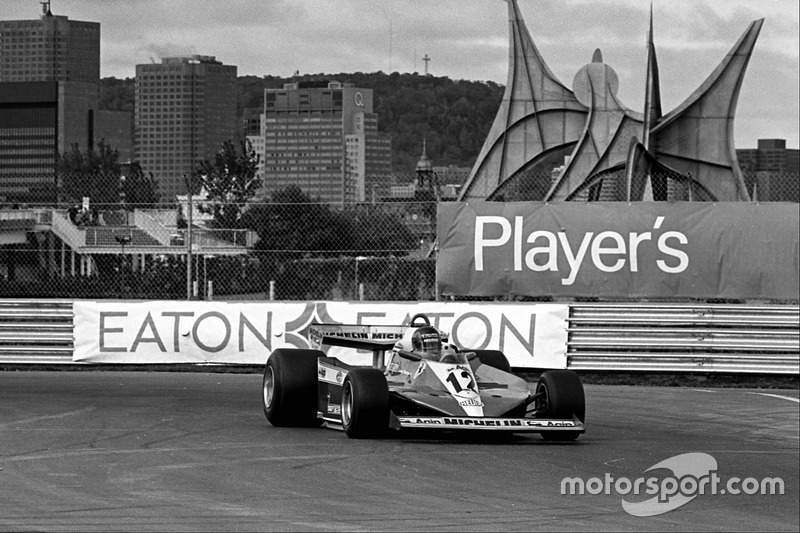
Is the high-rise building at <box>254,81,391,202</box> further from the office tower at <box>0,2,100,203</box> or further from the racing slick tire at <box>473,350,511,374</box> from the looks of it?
the racing slick tire at <box>473,350,511,374</box>

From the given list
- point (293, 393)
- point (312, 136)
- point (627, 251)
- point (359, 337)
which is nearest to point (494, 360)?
point (359, 337)

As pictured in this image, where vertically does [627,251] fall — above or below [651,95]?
below

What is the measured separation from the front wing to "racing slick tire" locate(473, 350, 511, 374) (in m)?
1.97

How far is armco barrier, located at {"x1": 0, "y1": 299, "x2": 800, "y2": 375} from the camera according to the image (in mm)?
16984

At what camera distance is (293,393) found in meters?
11.9

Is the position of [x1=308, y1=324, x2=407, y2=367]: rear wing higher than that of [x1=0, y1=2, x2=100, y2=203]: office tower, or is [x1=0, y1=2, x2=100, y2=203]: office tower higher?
[x1=0, y1=2, x2=100, y2=203]: office tower

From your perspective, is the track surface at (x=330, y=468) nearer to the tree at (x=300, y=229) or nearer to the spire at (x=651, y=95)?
the tree at (x=300, y=229)

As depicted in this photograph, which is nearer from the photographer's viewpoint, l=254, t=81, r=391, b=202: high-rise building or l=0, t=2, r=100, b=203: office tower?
l=0, t=2, r=100, b=203: office tower

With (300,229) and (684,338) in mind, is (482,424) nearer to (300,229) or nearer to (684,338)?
(684,338)

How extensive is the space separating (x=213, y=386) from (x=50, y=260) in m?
9.51

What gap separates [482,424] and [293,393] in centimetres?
207

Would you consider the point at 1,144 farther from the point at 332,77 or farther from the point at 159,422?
the point at 159,422

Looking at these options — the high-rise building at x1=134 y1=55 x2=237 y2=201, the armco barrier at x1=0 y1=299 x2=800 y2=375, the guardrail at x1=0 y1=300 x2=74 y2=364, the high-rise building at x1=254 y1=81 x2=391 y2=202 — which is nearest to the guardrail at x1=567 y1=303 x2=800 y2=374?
the armco barrier at x1=0 y1=299 x2=800 y2=375

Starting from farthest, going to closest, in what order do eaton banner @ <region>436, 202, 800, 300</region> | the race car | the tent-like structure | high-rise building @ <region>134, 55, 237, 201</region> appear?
high-rise building @ <region>134, 55, 237, 201</region> → the tent-like structure → eaton banner @ <region>436, 202, 800, 300</region> → the race car
